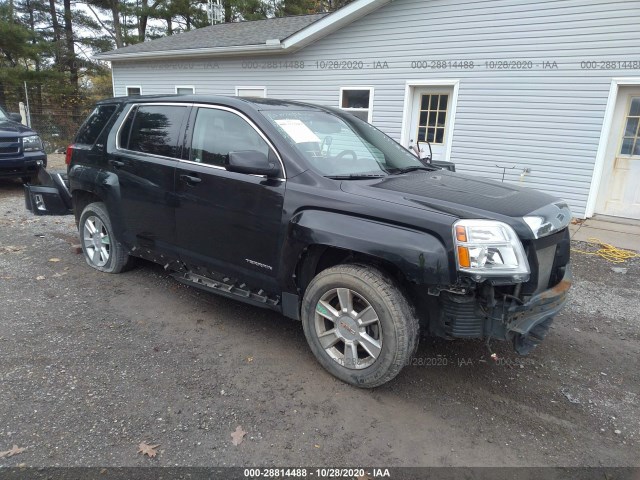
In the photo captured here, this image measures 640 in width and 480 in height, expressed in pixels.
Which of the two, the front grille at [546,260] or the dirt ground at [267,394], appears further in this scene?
the front grille at [546,260]

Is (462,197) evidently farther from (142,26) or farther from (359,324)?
(142,26)

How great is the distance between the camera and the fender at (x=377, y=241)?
254 centimetres

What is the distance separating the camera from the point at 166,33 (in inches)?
1013

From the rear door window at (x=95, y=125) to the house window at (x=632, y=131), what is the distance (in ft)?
26.8

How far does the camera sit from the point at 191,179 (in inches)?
141

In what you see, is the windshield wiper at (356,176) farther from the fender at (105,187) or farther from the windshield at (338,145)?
the fender at (105,187)

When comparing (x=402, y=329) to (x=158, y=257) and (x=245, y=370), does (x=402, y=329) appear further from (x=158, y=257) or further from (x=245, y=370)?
(x=158, y=257)

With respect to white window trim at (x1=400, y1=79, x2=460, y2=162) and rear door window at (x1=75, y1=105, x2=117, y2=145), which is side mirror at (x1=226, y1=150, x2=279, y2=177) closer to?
rear door window at (x1=75, y1=105, x2=117, y2=145)

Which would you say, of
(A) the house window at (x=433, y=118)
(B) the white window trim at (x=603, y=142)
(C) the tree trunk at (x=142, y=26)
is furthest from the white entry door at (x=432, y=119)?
(C) the tree trunk at (x=142, y=26)

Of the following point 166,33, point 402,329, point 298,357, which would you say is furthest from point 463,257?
point 166,33

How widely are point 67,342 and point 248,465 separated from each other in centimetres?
197

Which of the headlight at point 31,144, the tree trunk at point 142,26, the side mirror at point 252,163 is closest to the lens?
the side mirror at point 252,163

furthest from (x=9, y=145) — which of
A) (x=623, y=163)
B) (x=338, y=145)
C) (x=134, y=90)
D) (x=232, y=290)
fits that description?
(x=623, y=163)

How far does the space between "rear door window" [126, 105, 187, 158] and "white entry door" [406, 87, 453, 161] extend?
670 cm
